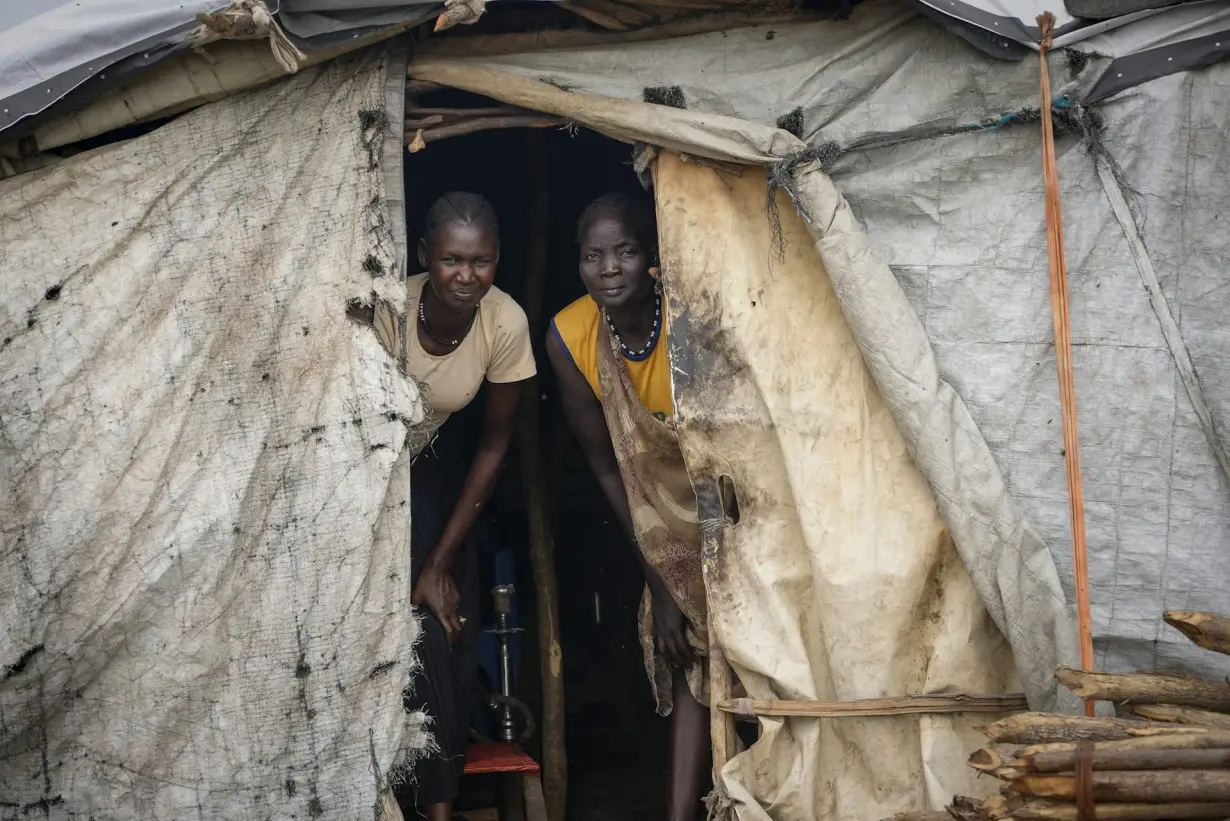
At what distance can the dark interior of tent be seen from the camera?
4.70m

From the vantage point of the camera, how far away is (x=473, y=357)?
3.80m

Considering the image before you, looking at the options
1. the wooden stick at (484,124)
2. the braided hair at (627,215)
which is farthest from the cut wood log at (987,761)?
the wooden stick at (484,124)

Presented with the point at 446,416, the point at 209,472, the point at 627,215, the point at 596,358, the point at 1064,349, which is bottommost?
the point at 209,472

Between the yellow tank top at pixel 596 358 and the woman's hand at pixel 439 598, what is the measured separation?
720 millimetres

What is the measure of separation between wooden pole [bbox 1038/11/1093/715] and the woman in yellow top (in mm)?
1084

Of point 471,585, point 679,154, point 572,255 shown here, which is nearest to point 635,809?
point 471,585

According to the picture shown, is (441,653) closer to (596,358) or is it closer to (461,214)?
(596,358)

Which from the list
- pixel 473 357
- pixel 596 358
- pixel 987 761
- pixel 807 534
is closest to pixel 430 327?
pixel 473 357

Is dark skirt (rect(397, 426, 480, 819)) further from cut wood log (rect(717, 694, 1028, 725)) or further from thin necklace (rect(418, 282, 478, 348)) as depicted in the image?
cut wood log (rect(717, 694, 1028, 725))

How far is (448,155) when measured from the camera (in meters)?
4.86

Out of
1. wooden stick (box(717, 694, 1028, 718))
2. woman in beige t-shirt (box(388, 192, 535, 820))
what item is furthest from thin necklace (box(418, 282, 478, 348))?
wooden stick (box(717, 694, 1028, 718))

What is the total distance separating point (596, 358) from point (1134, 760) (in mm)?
1922

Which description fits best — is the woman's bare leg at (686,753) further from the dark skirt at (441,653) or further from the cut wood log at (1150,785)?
the cut wood log at (1150,785)

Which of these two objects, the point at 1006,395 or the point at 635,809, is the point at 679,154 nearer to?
the point at 1006,395
